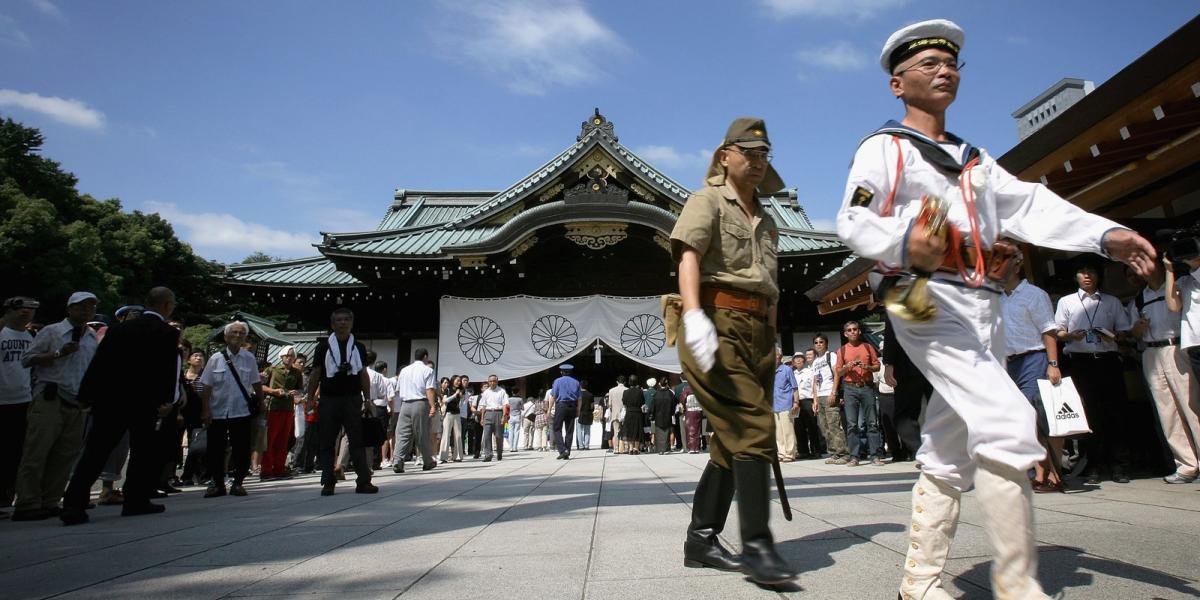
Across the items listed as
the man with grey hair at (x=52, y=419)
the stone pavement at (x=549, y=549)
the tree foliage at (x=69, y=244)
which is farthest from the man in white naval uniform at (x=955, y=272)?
the tree foliage at (x=69, y=244)

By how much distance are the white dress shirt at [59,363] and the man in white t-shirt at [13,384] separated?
0.38 feet

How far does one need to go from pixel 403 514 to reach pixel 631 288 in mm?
10151

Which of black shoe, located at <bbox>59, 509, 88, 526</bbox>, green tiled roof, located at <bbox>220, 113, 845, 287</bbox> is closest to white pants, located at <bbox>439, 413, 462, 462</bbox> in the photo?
green tiled roof, located at <bbox>220, 113, 845, 287</bbox>

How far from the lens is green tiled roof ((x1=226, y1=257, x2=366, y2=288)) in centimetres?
1314

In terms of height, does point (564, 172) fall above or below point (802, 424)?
above

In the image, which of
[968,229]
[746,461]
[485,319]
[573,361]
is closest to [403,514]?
[746,461]

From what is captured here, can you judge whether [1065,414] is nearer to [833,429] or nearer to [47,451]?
[833,429]

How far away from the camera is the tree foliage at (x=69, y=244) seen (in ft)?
67.6

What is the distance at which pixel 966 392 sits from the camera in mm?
1679

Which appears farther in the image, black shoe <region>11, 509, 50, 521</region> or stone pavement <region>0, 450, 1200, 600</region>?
black shoe <region>11, 509, 50, 521</region>

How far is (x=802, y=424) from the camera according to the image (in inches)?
390

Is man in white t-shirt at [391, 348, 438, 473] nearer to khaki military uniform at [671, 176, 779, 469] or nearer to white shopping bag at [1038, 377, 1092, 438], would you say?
khaki military uniform at [671, 176, 779, 469]

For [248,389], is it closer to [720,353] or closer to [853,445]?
[720,353]

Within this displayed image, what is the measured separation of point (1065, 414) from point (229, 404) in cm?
710
